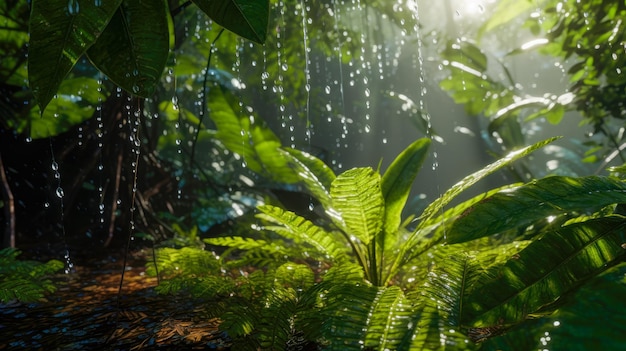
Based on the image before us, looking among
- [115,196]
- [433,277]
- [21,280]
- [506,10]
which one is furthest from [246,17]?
[115,196]

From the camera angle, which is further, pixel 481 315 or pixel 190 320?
pixel 190 320

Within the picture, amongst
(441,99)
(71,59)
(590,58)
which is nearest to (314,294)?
(71,59)

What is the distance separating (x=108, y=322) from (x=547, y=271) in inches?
66.9

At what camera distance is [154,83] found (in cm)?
125

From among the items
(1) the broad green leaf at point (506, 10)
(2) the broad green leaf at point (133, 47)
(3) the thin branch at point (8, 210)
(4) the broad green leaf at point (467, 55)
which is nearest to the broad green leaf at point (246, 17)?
(2) the broad green leaf at point (133, 47)

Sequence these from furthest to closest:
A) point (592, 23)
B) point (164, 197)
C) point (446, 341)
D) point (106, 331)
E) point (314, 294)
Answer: point (164, 197), point (592, 23), point (106, 331), point (314, 294), point (446, 341)

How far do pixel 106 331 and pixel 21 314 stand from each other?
61 centimetres

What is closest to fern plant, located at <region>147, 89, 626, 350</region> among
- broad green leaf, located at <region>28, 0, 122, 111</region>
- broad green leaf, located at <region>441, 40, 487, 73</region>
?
broad green leaf, located at <region>28, 0, 122, 111</region>

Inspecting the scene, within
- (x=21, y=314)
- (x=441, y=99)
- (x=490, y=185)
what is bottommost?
(x=21, y=314)

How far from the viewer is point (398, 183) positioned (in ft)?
6.89

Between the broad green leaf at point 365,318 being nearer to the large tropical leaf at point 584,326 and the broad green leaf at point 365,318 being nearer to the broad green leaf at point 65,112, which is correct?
the large tropical leaf at point 584,326

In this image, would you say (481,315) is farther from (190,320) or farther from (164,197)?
(164,197)

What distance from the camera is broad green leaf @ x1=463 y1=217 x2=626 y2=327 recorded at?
110 cm

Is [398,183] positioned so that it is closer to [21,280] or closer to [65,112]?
[21,280]
